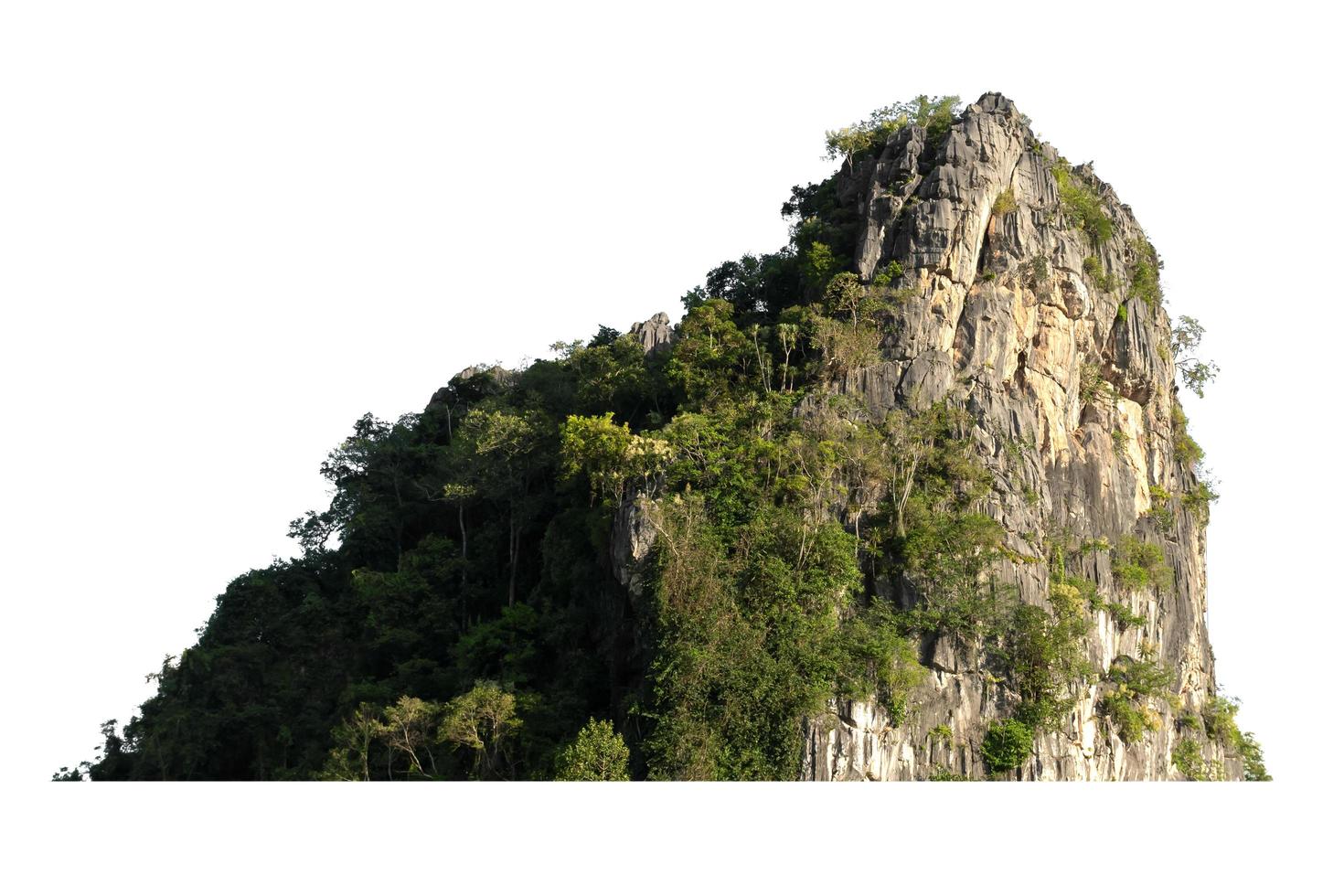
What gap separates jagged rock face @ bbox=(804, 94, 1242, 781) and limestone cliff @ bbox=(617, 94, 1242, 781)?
49 mm

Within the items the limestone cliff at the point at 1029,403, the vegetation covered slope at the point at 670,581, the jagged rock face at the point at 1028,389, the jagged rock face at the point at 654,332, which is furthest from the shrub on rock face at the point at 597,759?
the jagged rock face at the point at 654,332

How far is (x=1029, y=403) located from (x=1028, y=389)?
494 mm

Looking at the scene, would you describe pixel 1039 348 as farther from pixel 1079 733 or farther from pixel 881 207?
pixel 1079 733

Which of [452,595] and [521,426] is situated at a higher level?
[521,426]

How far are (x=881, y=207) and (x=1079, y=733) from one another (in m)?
13.3

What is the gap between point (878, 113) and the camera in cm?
3516

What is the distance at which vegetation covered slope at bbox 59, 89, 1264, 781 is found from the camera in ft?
77.8

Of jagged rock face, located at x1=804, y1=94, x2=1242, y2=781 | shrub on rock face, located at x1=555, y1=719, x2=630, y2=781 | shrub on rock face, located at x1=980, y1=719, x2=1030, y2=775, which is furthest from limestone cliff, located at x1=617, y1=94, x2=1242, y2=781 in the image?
shrub on rock face, located at x1=555, y1=719, x2=630, y2=781

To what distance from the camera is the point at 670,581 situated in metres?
24.1

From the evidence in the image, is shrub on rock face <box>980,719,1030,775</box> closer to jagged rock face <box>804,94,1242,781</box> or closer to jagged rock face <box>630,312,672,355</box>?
jagged rock face <box>804,94,1242,781</box>

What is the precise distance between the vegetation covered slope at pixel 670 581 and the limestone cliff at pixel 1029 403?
0.43m

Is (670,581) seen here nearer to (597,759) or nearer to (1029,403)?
(597,759)

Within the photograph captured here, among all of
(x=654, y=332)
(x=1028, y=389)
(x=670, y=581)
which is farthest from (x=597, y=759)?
(x=654, y=332)

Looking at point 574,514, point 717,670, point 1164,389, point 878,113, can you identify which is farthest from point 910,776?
point 878,113
